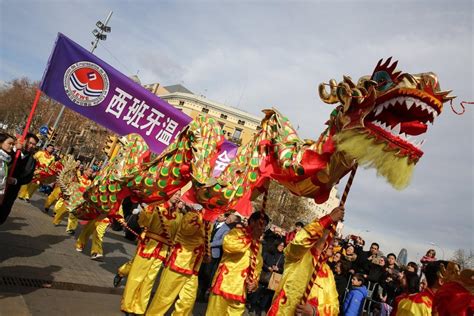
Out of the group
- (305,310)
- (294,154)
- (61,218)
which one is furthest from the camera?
(61,218)

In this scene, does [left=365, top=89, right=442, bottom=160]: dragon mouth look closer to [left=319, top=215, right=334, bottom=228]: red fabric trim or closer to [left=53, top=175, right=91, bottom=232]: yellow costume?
[left=319, top=215, right=334, bottom=228]: red fabric trim

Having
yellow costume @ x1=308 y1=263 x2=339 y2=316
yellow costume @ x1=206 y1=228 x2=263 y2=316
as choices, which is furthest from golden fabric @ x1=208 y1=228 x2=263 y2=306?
yellow costume @ x1=308 y1=263 x2=339 y2=316

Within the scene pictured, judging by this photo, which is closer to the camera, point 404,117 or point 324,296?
point 404,117

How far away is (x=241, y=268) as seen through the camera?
4.24 metres

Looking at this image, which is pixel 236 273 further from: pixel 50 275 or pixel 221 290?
pixel 50 275

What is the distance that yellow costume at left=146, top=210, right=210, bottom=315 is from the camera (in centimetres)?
461

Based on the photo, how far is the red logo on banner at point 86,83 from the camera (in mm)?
5227

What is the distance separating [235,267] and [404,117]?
2.51 m

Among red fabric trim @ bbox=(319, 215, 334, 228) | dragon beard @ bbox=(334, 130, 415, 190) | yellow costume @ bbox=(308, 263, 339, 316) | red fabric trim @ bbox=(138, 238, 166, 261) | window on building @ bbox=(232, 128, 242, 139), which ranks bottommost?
red fabric trim @ bbox=(138, 238, 166, 261)

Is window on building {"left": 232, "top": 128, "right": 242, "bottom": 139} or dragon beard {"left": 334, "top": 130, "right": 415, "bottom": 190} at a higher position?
window on building {"left": 232, "top": 128, "right": 242, "bottom": 139}

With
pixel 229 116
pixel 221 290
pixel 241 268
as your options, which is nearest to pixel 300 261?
pixel 241 268

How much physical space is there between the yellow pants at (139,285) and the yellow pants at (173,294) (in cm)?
23

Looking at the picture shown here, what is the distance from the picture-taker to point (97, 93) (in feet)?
18.1

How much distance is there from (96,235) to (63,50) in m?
3.98
